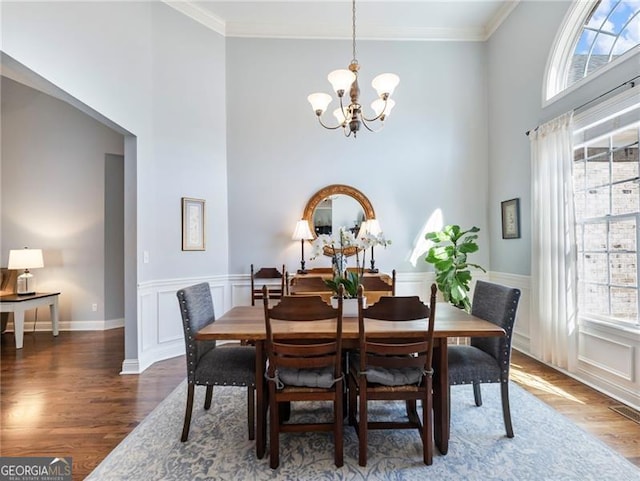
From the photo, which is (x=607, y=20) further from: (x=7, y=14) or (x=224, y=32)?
(x=7, y=14)

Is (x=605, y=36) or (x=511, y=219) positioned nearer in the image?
(x=605, y=36)

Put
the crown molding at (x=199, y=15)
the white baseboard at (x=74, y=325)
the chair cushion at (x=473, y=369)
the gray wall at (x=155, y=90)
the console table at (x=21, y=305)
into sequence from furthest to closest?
the white baseboard at (x=74, y=325) → the console table at (x=21, y=305) → the crown molding at (x=199, y=15) → the gray wall at (x=155, y=90) → the chair cushion at (x=473, y=369)

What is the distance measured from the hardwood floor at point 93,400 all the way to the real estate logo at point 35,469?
5cm

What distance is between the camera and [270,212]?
4562 millimetres

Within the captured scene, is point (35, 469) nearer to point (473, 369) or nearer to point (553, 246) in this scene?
point (473, 369)

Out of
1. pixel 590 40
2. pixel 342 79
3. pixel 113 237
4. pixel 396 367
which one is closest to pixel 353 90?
pixel 342 79

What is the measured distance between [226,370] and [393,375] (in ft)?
3.47

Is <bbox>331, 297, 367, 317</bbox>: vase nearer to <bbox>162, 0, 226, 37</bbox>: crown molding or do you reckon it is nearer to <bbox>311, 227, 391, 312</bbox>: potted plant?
<bbox>311, 227, 391, 312</bbox>: potted plant

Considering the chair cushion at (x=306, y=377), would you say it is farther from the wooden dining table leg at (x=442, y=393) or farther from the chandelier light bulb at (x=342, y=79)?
the chandelier light bulb at (x=342, y=79)

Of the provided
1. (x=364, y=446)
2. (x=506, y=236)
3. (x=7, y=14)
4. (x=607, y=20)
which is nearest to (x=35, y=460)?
(x=364, y=446)

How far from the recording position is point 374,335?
1.87 m

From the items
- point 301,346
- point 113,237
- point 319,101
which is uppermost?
point 319,101

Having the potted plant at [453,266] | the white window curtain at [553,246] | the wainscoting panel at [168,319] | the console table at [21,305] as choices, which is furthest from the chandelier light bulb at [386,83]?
the console table at [21,305]

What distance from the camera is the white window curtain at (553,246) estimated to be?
3.13 m
